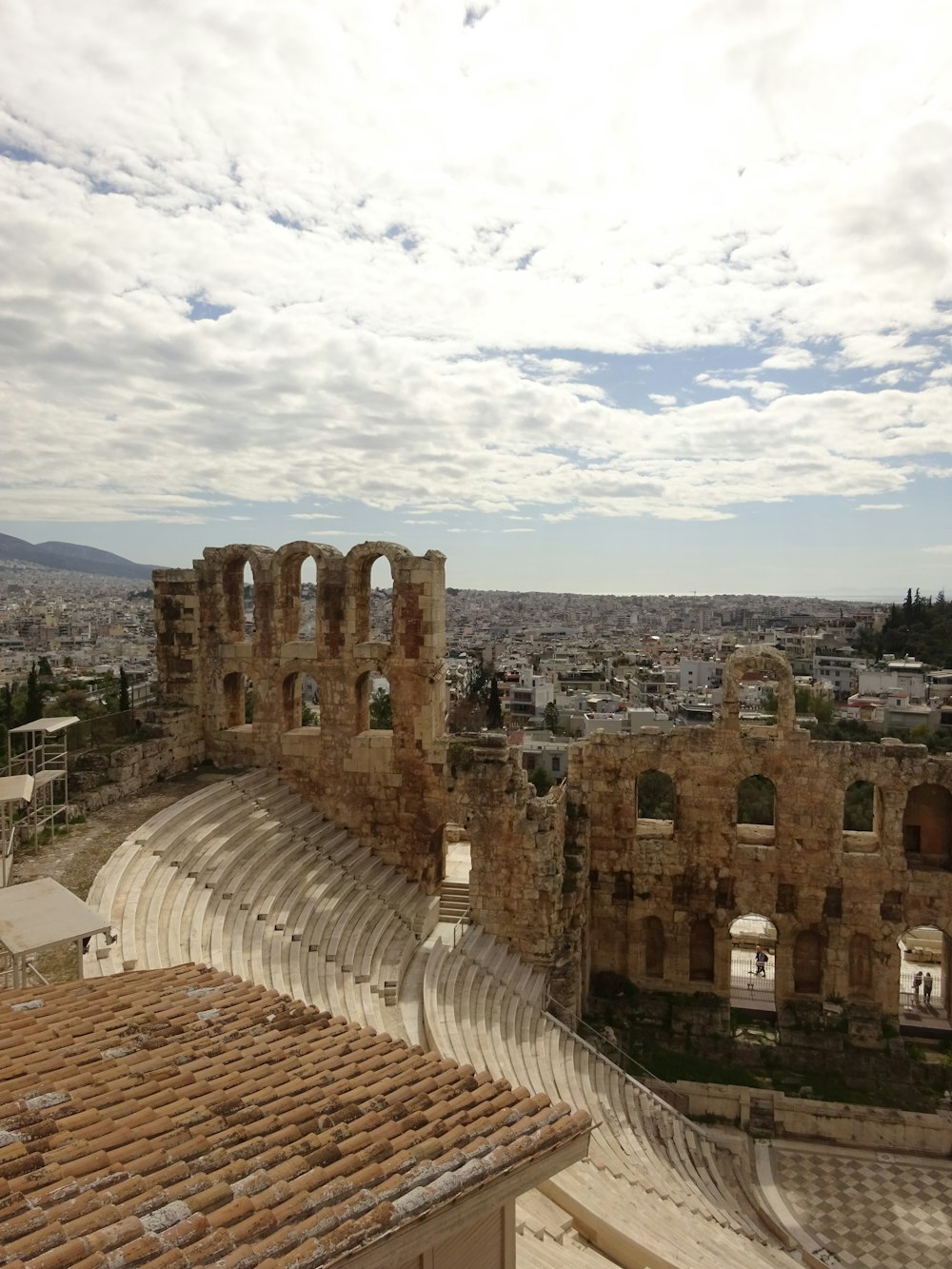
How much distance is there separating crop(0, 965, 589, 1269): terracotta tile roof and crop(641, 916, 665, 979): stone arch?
13.5 meters

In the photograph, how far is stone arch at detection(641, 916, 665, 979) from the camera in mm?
20125

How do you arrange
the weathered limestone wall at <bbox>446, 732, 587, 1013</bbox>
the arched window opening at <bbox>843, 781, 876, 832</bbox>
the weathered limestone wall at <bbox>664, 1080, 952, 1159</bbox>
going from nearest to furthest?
the weathered limestone wall at <bbox>664, 1080, 952, 1159</bbox> < the weathered limestone wall at <bbox>446, 732, 587, 1013</bbox> < the arched window opening at <bbox>843, 781, 876, 832</bbox>

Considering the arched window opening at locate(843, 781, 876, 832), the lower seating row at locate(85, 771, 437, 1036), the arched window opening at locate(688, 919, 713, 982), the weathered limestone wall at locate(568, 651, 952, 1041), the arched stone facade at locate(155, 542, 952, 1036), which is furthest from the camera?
the arched window opening at locate(843, 781, 876, 832)

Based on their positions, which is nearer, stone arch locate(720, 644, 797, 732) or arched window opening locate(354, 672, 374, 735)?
stone arch locate(720, 644, 797, 732)

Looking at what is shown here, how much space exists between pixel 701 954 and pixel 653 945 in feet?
3.76

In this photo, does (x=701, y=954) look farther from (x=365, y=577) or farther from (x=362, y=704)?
(x=365, y=577)

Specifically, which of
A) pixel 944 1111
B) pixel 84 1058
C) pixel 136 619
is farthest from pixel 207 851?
pixel 136 619

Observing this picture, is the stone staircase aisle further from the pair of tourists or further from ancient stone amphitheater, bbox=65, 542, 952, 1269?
the pair of tourists

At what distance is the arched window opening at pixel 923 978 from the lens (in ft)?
64.7

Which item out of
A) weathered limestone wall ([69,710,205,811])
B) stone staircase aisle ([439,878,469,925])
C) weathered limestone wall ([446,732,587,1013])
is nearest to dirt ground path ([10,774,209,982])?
weathered limestone wall ([69,710,205,811])

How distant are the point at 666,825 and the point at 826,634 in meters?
105

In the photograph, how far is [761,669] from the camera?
63.7 feet

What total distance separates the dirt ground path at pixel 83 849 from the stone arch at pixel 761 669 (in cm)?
1236

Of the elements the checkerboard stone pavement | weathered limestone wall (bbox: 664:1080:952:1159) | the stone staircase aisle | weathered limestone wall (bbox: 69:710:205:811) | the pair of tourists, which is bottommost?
the checkerboard stone pavement
